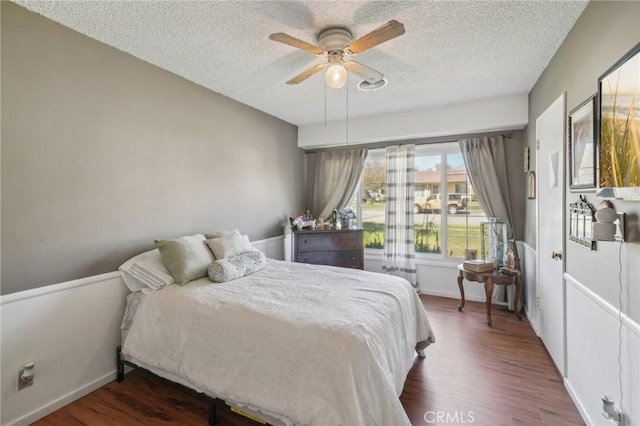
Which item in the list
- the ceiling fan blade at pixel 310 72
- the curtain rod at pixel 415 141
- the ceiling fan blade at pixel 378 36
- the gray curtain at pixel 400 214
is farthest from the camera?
the gray curtain at pixel 400 214

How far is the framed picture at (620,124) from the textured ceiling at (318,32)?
0.80 metres

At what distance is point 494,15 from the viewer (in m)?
1.90

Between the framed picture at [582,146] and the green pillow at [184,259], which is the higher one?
the framed picture at [582,146]

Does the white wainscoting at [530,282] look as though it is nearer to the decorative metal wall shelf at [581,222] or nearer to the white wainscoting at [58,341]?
the decorative metal wall shelf at [581,222]

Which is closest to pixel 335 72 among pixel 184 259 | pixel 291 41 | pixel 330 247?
pixel 291 41

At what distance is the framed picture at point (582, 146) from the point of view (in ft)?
5.43

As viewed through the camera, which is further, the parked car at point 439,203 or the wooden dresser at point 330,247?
the parked car at point 439,203

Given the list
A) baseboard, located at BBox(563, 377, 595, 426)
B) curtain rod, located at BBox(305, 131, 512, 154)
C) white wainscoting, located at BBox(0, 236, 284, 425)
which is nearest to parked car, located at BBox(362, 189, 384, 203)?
curtain rod, located at BBox(305, 131, 512, 154)

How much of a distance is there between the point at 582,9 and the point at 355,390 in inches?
105

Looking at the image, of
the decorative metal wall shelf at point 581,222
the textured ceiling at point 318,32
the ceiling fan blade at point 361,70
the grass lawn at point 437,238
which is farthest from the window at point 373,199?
the decorative metal wall shelf at point 581,222

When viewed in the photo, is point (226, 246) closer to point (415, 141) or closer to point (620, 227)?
point (620, 227)

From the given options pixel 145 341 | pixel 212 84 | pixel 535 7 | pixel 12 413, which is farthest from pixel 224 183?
pixel 535 7

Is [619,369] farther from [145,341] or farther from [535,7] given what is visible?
[145,341]

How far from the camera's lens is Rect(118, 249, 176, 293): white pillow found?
2.22 metres
